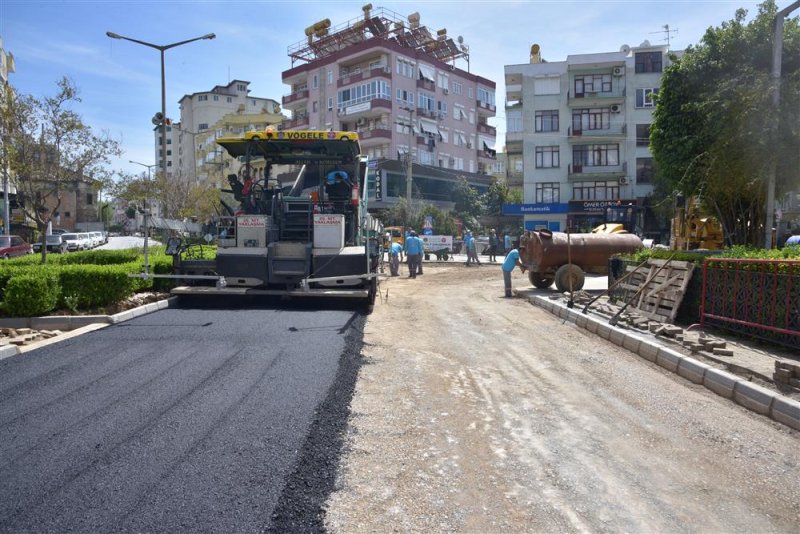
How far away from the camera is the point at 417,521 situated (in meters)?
3.36

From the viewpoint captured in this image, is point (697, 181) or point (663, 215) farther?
point (663, 215)

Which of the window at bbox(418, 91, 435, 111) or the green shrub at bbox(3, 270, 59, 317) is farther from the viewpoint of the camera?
the window at bbox(418, 91, 435, 111)

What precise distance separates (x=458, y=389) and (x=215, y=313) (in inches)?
207

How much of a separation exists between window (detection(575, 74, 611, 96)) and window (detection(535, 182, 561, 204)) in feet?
20.3

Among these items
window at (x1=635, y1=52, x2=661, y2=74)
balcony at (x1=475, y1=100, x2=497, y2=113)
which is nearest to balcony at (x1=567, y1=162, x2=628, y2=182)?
window at (x1=635, y1=52, x2=661, y2=74)

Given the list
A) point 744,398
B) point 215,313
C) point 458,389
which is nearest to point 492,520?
point 458,389

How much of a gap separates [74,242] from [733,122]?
35515 millimetres

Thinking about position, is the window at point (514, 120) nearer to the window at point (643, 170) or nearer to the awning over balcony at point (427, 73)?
the awning over balcony at point (427, 73)

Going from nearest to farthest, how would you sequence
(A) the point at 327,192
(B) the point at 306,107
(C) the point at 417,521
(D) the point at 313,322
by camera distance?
(C) the point at 417,521 → (D) the point at 313,322 → (A) the point at 327,192 → (B) the point at 306,107

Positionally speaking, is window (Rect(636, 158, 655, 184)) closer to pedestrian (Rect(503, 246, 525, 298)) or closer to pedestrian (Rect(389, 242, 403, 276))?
pedestrian (Rect(389, 242, 403, 276))

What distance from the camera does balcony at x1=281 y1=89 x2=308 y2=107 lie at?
2026 inches

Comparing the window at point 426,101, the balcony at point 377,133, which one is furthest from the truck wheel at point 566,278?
the window at point 426,101

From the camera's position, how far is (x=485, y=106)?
56344 millimetres

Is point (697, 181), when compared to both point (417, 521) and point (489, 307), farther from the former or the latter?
point (417, 521)
